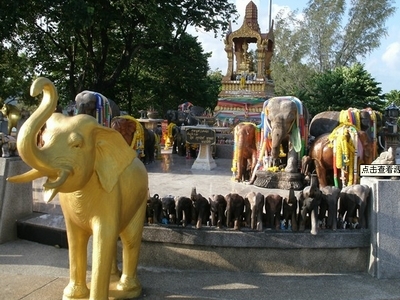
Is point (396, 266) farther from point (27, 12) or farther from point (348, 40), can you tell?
point (348, 40)

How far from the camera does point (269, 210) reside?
496 cm

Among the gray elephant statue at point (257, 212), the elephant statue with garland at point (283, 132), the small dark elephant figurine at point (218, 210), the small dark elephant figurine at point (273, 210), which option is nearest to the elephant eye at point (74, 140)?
the small dark elephant figurine at point (218, 210)

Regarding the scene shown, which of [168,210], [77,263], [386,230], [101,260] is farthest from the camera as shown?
[168,210]

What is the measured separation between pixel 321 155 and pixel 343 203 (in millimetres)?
3181

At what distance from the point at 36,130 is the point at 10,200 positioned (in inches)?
132

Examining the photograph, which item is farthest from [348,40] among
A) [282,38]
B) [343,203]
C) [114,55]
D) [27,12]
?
[343,203]

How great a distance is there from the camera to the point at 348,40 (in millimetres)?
32781

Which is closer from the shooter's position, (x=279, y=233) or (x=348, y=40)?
(x=279, y=233)

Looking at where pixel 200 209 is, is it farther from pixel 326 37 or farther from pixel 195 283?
pixel 326 37

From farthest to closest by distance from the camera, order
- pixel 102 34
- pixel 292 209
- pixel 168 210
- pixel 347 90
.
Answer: pixel 347 90 < pixel 102 34 < pixel 168 210 < pixel 292 209

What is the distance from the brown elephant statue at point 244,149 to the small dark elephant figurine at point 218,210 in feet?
15.2

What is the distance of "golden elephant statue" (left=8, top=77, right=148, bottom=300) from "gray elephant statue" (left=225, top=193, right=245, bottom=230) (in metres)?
1.08

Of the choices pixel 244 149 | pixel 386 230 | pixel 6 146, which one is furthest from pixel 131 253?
pixel 244 149

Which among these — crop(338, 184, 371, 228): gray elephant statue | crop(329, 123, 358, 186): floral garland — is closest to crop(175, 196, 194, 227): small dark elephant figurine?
crop(338, 184, 371, 228): gray elephant statue
